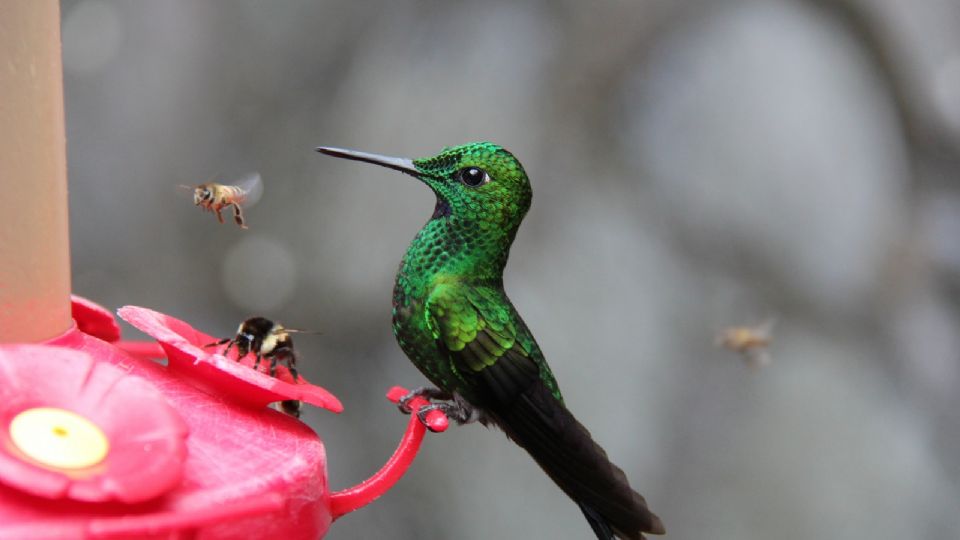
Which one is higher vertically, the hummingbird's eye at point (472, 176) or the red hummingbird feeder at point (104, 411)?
the hummingbird's eye at point (472, 176)

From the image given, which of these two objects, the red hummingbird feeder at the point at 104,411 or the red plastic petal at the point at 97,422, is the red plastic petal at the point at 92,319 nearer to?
the red hummingbird feeder at the point at 104,411

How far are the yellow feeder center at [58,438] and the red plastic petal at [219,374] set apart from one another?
0.76 feet

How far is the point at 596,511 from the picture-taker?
1.76 metres

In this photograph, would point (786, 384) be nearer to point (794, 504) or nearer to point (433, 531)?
point (794, 504)

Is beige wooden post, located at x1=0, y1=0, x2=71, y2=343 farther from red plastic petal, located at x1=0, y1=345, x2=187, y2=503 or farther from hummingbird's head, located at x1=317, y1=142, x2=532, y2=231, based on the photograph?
hummingbird's head, located at x1=317, y1=142, x2=532, y2=231

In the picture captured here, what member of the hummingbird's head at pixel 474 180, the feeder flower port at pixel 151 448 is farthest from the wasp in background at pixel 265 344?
the hummingbird's head at pixel 474 180

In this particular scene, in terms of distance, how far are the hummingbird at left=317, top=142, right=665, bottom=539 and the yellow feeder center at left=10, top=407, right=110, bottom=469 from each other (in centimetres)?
Answer: 65

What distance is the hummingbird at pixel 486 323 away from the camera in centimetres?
171

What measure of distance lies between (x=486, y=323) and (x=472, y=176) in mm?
265

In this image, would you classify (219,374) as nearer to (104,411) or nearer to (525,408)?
(104,411)

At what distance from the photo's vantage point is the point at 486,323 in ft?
5.63

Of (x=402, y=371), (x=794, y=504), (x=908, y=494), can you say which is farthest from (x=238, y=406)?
(x=908, y=494)

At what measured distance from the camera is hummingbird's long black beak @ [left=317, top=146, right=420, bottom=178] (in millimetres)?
1549

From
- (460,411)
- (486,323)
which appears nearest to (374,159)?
(486,323)
